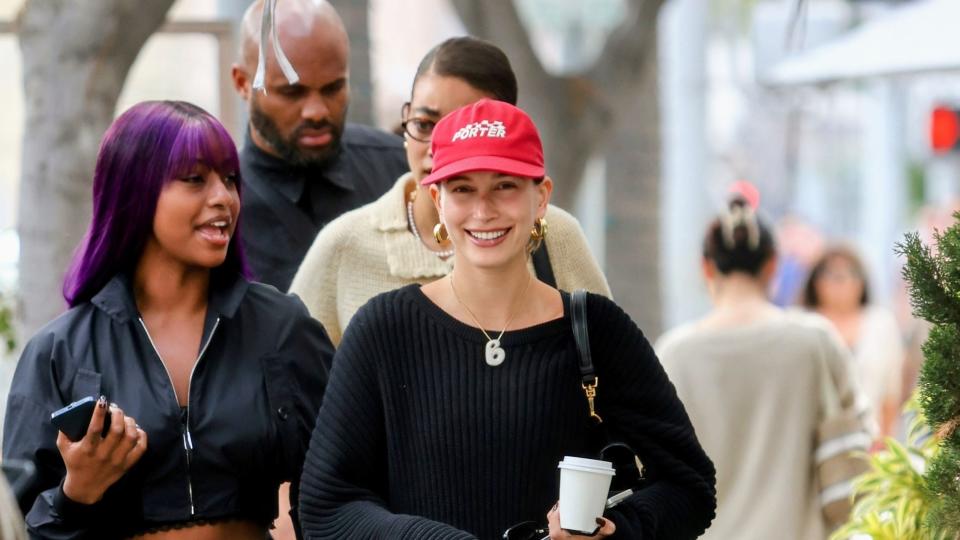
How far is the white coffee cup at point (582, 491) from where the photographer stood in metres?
3.64

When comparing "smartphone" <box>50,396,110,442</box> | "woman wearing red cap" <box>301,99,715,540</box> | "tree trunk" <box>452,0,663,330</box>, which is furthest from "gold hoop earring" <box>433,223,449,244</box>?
"tree trunk" <box>452,0,663,330</box>

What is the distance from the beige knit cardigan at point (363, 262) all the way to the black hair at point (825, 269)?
6.83 m

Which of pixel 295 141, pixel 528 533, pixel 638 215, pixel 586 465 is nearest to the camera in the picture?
pixel 586 465

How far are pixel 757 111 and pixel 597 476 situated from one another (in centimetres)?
3682

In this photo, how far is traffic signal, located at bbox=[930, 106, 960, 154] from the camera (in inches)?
688

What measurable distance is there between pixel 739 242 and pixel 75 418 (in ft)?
11.9

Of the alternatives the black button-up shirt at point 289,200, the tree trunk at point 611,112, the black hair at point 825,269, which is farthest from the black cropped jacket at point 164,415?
the black hair at point 825,269

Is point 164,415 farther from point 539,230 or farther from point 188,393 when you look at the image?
point 539,230

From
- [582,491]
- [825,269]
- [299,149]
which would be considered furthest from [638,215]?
[582,491]

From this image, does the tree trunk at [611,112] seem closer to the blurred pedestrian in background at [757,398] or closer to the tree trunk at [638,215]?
the tree trunk at [638,215]

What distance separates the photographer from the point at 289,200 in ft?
18.4

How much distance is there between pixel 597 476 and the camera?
3660 millimetres

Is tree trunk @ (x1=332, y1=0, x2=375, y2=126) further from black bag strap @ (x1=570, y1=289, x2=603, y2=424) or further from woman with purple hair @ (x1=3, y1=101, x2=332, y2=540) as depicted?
black bag strap @ (x1=570, y1=289, x2=603, y2=424)

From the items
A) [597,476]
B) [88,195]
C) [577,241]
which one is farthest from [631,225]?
[597,476]
